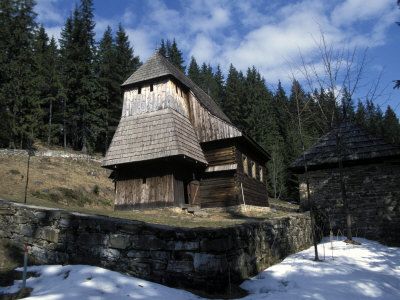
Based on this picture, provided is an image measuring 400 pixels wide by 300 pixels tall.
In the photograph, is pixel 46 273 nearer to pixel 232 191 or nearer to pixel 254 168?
pixel 232 191

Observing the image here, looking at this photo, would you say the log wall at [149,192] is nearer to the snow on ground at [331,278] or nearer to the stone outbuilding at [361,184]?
the stone outbuilding at [361,184]

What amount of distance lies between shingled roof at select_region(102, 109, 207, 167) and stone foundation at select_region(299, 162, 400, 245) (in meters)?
6.80

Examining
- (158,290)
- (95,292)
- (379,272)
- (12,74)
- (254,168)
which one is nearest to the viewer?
(95,292)

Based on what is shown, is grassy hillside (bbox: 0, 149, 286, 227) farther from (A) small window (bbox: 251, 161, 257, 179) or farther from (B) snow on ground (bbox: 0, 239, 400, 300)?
(B) snow on ground (bbox: 0, 239, 400, 300)

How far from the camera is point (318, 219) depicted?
1542 centimetres

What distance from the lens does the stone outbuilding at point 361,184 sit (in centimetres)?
1473

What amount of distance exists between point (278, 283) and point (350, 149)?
389 inches

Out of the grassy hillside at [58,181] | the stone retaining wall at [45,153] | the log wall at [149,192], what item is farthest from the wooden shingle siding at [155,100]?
the stone retaining wall at [45,153]

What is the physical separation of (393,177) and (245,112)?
41.8 m

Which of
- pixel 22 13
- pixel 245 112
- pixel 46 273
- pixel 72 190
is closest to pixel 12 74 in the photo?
pixel 22 13

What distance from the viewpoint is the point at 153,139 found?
19516 millimetres

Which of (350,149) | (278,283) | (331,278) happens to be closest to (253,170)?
(350,149)

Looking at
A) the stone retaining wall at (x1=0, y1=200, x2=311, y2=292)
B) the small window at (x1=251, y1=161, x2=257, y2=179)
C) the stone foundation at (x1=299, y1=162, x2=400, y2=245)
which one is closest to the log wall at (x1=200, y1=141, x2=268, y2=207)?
the small window at (x1=251, y1=161, x2=257, y2=179)

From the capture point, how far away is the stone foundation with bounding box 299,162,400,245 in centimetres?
1465
